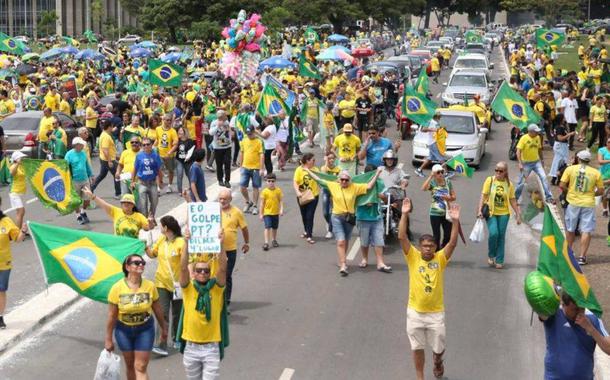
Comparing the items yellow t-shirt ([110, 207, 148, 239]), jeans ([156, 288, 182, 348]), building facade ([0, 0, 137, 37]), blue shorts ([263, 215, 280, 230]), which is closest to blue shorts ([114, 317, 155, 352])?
jeans ([156, 288, 182, 348])

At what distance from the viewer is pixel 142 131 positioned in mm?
20812

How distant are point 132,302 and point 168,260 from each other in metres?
1.41

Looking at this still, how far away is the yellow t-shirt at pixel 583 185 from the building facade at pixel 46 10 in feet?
325

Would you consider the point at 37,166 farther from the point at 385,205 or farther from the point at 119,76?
the point at 119,76

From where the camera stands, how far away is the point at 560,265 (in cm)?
840

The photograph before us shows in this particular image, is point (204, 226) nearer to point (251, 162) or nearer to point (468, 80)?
point (251, 162)

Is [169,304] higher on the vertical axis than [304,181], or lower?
lower

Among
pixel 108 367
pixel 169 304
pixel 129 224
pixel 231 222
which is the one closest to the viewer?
pixel 108 367

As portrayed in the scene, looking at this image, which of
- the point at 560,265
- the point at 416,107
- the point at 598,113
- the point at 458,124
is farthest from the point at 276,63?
the point at 560,265

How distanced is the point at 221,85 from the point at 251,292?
2467cm

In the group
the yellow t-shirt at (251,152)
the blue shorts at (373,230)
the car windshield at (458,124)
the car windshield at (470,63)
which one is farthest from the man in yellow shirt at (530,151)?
the car windshield at (470,63)

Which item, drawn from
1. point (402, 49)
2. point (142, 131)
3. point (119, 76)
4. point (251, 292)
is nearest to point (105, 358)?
point (251, 292)

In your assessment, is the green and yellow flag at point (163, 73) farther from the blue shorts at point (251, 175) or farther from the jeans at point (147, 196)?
the jeans at point (147, 196)

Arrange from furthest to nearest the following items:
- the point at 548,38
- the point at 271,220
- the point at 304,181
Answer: the point at 548,38 → the point at 304,181 → the point at 271,220
